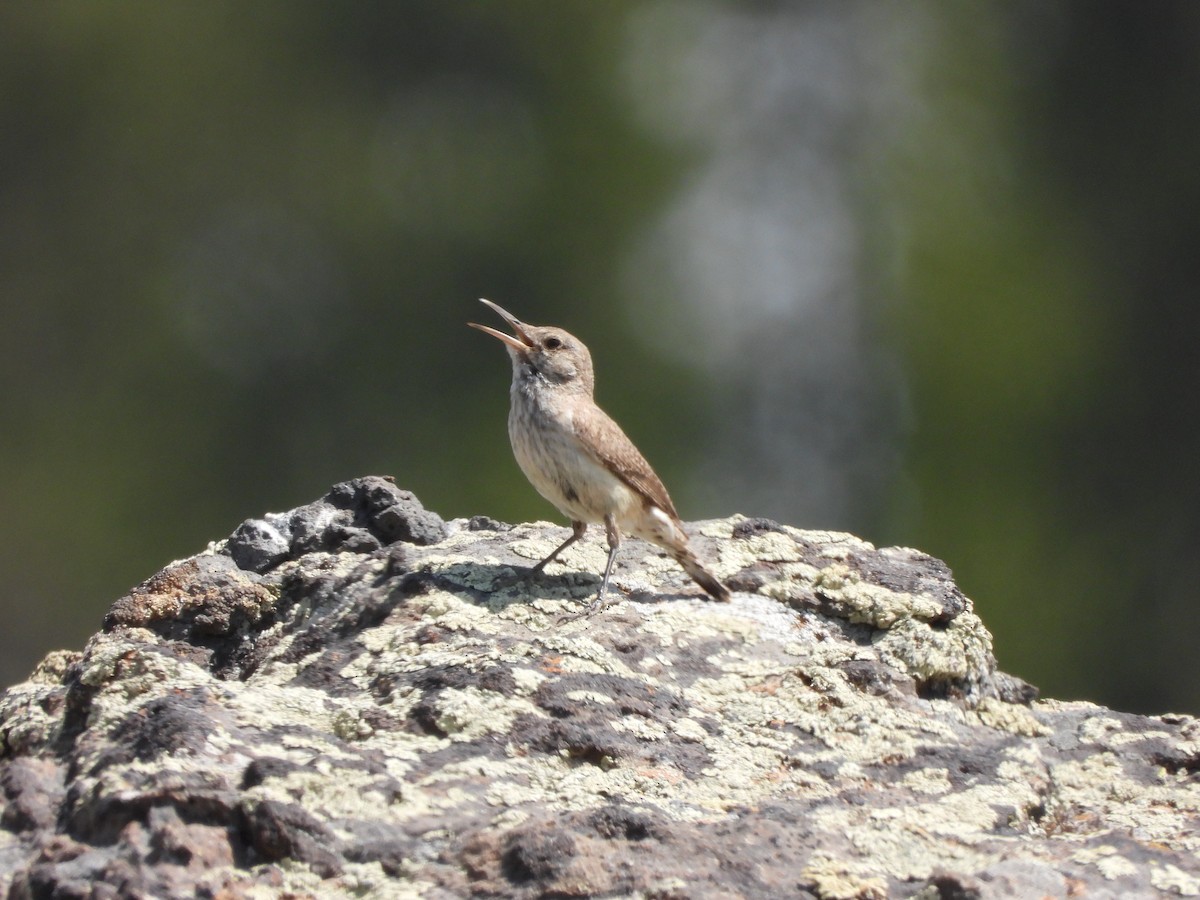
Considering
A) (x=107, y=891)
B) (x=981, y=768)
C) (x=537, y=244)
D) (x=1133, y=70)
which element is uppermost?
(x=1133, y=70)

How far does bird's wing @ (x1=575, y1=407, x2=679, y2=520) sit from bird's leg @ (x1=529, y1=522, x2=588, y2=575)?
256 mm

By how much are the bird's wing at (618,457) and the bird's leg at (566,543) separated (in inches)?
10.1

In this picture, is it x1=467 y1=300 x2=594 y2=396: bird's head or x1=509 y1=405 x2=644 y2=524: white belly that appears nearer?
x1=509 y1=405 x2=644 y2=524: white belly

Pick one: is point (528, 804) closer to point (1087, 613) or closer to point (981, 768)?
point (981, 768)

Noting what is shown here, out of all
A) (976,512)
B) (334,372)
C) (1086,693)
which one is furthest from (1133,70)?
(334,372)

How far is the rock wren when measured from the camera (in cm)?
588

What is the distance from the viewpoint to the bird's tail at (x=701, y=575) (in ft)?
15.5

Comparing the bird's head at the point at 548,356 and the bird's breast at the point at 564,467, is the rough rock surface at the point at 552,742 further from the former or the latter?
the bird's head at the point at 548,356

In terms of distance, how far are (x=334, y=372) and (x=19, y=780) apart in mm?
11638

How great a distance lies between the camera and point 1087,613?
45.1 feet

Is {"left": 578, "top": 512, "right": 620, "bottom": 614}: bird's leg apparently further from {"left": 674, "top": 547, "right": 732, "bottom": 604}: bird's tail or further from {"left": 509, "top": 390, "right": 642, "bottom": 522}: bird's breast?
{"left": 674, "top": 547, "right": 732, "bottom": 604}: bird's tail

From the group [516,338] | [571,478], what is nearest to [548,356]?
[516,338]

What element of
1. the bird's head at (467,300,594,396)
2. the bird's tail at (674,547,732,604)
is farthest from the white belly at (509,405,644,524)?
the bird's tail at (674,547,732,604)

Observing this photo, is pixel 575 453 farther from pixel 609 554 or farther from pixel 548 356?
pixel 609 554
